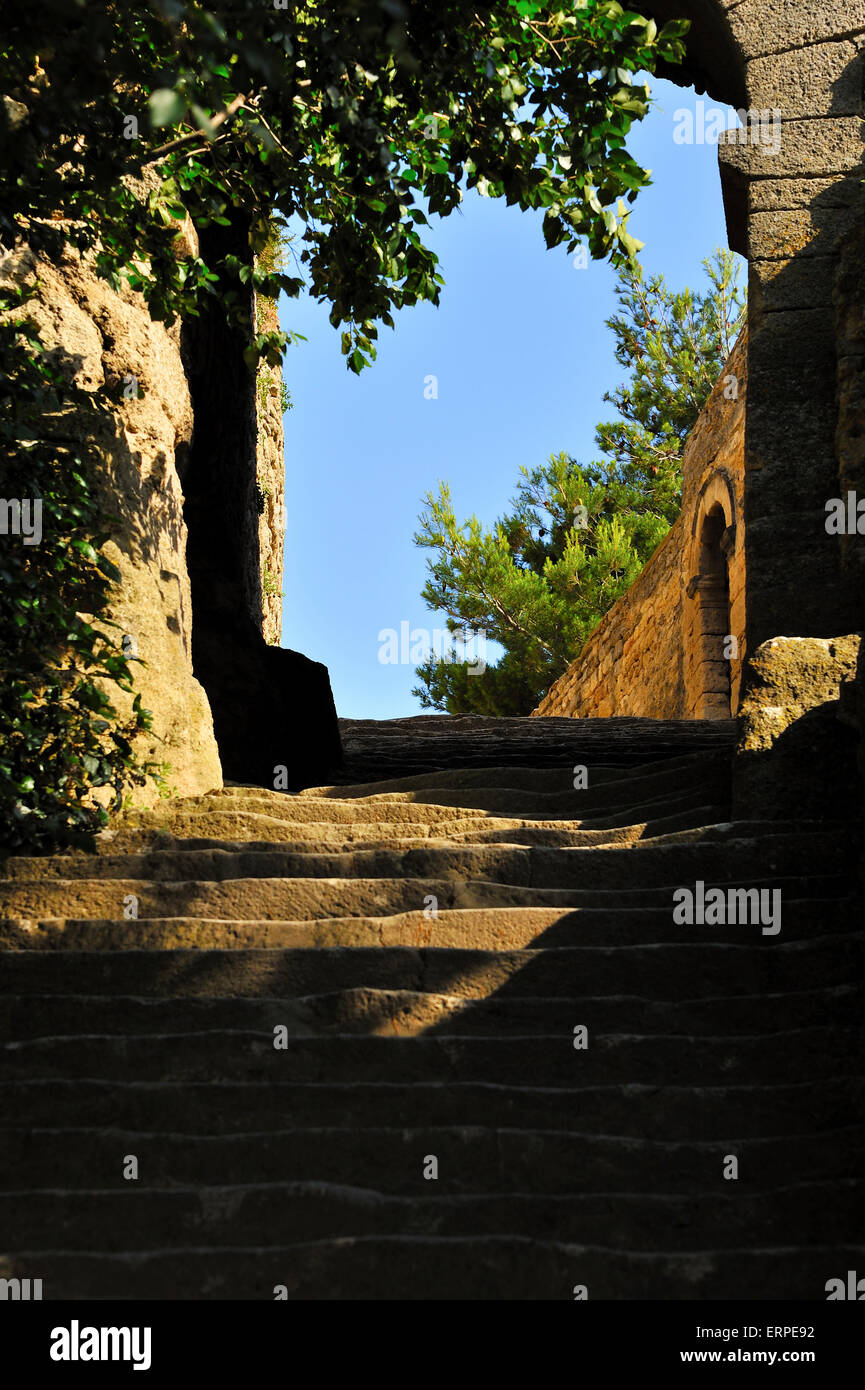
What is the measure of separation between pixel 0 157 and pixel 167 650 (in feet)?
8.16

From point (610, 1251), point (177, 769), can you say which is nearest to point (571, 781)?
Answer: point (177, 769)

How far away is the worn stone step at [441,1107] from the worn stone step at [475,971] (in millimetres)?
414

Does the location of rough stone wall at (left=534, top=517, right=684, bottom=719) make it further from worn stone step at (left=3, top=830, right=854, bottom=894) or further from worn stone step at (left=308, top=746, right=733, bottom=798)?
worn stone step at (left=3, top=830, right=854, bottom=894)

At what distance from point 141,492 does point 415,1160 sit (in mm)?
3421

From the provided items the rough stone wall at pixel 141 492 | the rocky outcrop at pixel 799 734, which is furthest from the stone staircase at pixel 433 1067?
the rough stone wall at pixel 141 492

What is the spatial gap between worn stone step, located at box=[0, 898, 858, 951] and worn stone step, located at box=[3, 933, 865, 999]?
0.11 m

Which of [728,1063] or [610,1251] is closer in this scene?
[610,1251]

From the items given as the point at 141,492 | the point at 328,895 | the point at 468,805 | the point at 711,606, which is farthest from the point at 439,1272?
the point at 711,606

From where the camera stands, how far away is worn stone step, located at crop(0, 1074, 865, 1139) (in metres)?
3.54

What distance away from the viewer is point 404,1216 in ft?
10.8

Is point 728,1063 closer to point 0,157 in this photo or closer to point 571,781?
point 571,781

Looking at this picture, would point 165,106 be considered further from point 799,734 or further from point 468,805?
point 468,805

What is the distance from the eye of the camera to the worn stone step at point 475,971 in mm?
4031

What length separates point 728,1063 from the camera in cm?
373
